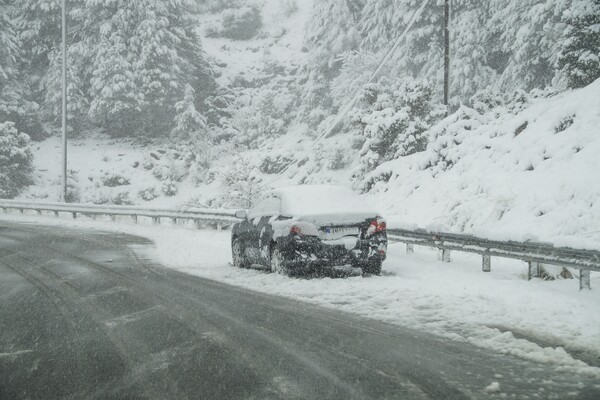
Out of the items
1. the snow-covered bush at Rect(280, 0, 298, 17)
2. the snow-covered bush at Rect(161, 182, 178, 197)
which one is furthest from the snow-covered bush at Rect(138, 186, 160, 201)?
the snow-covered bush at Rect(280, 0, 298, 17)

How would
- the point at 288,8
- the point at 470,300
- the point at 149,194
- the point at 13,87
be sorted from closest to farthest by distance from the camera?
the point at 470,300, the point at 149,194, the point at 13,87, the point at 288,8

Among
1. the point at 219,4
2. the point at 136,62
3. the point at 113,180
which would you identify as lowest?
the point at 113,180

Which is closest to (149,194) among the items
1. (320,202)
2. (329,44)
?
(329,44)

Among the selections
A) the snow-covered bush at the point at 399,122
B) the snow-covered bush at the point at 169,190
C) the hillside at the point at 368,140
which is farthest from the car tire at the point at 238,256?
the snow-covered bush at the point at 169,190

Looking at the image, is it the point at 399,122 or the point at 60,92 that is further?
the point at 60,92

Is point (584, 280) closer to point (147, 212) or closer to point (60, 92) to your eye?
point (147, 212)

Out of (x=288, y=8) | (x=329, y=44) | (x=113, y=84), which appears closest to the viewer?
(x=329, y=44)

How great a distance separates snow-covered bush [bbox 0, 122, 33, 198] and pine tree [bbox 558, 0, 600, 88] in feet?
114

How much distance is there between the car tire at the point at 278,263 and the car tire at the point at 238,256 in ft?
4.68

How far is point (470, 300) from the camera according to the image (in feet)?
24.6

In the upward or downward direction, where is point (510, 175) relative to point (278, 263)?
upward

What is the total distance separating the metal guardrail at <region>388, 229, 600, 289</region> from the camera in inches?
316

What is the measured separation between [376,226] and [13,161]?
36212 millimetres

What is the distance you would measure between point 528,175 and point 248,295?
11.0m
